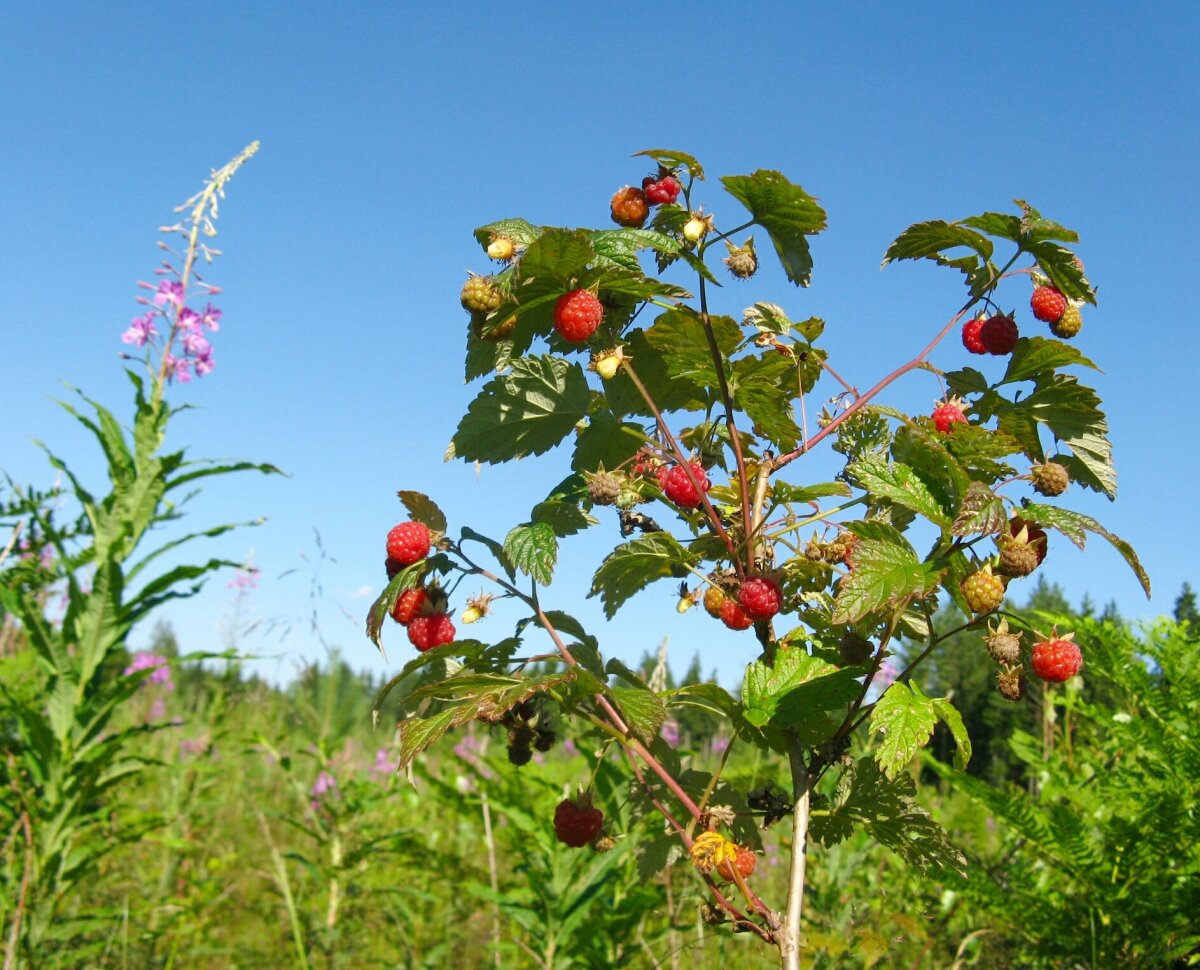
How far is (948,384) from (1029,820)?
1504 mm

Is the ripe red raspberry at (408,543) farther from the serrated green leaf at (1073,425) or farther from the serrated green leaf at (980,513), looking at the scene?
the serrated green leaf at (1073,425)

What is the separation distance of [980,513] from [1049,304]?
0.46 metres

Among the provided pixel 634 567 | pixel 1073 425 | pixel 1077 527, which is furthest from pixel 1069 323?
pixel 634 567

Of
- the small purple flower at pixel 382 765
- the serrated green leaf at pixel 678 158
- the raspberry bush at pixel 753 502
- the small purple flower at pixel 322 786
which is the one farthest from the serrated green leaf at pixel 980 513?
the small purple flower at pixel 382 765

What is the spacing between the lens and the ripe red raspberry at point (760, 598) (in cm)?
120

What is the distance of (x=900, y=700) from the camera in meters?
1.15

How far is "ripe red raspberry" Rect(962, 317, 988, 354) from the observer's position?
1.41 m

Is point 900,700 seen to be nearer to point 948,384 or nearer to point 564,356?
point 948,384

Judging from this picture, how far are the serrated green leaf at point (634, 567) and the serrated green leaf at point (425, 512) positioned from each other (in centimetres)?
24

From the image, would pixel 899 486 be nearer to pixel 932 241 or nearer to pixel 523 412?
pixel 932 241

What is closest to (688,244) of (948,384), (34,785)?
(948,384)

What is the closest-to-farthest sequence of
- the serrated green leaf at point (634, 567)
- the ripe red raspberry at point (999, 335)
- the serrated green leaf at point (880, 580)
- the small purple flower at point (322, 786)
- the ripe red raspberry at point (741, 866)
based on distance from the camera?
the serrated green leaf at point (880, 580) < the ripe red raspberry at point (741, 866) < the serrated green leaf at point (634, 567) < the ripe red raspberry at point (999, 335) < the small purple flower at point (322, 786)

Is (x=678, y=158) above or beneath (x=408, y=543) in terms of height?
above

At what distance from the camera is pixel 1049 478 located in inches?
48.2
